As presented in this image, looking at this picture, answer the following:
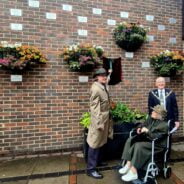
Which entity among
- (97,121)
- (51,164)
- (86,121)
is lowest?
(51,164)

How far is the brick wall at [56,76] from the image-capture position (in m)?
3.41

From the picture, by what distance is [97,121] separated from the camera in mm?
2660

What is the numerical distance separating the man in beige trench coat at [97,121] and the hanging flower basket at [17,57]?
1.26m

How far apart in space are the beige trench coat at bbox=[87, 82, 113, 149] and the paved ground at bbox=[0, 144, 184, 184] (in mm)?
496

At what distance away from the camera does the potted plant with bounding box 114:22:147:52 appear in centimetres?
372

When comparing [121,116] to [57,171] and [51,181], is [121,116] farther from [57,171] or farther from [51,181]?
[51,181]

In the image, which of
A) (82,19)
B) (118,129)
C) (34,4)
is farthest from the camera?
(82,19)

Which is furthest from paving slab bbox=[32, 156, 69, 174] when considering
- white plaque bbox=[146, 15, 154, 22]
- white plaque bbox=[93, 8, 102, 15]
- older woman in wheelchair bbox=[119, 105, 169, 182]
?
white plaque bbox=[146, 15, 154, 22]

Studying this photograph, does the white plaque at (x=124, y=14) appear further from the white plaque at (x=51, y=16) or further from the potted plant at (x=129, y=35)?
the white plaque at (x=51, y=16)

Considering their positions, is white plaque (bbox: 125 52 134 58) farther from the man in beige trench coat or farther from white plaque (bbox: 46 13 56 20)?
white plaque (bbox: 46 13 56 20)

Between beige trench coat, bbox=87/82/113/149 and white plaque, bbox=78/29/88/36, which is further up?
white plaque, bbox=78/29/88/36

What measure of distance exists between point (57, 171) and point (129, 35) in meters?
2.85

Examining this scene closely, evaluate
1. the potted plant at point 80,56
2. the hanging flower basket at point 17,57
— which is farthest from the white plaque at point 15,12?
the potted plant at point 80,56

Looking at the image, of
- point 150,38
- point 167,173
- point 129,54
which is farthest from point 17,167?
point 150,38
